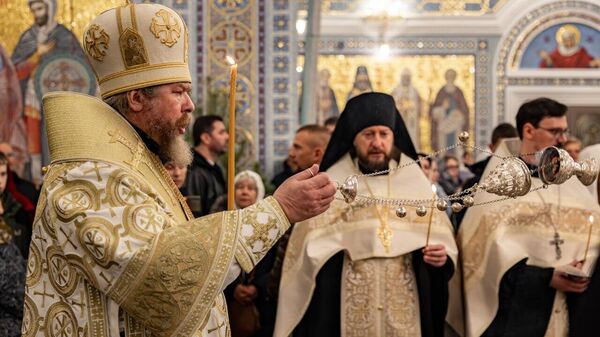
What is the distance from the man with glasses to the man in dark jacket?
229cm

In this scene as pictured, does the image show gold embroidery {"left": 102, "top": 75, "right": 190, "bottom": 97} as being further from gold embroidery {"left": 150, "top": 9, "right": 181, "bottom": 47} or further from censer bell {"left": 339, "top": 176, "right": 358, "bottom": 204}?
censer bell {"left": 339, "top": 176, "right": 358, "bottom": 204}

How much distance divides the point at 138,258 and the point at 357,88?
Result: 16109mm

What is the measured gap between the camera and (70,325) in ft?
9.85

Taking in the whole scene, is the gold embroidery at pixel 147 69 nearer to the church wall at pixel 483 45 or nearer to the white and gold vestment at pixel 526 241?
the white and gold vestment at pixel 526 241

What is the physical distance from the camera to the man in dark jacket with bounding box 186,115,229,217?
7289mm

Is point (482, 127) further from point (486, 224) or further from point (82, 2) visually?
point (486, 224)

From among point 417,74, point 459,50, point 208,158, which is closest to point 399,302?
point 208,158

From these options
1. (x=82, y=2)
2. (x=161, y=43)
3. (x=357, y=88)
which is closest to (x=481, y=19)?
(x=357, y=88)

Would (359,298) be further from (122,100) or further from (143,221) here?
(143,221)

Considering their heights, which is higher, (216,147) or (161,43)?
(161,43)

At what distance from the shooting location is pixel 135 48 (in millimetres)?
3189

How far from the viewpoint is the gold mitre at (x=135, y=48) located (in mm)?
3180

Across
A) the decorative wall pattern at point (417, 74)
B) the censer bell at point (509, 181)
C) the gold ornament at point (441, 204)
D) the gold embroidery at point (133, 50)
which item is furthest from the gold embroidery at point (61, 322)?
the decorative wall pattern at point (417, 74)

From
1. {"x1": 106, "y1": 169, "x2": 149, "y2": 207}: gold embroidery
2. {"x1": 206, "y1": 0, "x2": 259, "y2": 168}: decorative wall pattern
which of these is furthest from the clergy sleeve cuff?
{"x1": 206, "y1": 0, "x2": 259, "y2": 168}: decorative wall pattern
